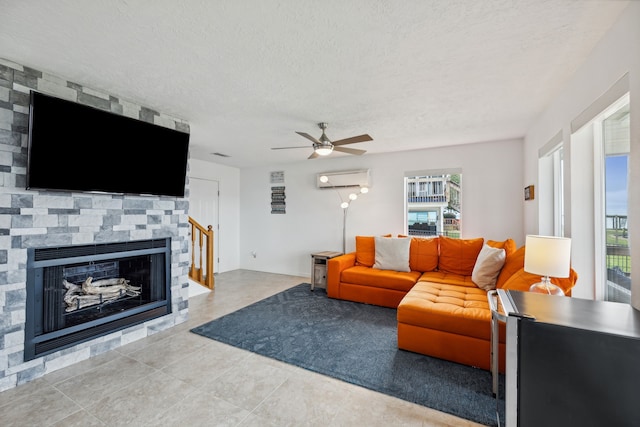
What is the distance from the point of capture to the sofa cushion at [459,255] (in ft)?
12.1

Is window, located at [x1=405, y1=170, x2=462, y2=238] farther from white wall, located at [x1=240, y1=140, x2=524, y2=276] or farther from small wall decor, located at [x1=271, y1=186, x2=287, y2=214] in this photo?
small wall decor, located at [x1=271, y1=186, x2=287, y2=214]

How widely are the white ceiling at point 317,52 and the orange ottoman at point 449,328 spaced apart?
193 cm

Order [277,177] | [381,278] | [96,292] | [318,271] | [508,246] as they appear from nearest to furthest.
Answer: [96,292], [508,246], [381,278], [318,271], [277,177]

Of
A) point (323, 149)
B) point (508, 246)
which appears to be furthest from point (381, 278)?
point (323, 149)

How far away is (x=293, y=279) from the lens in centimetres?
528

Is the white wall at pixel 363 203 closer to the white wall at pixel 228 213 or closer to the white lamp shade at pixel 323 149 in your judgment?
the white wall at pixel 228 213

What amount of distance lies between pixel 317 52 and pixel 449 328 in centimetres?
241

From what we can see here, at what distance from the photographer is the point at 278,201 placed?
5.79 m

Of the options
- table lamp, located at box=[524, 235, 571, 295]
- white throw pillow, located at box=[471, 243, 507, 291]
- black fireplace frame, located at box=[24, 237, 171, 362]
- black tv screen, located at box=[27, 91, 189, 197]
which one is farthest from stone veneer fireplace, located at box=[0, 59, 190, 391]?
white throw pillow, located at box=[471, 243, 507, 291]

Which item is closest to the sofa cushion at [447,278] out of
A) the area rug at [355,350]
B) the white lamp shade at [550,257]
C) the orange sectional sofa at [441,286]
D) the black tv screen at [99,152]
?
the orange sectional sofa at [441,286]

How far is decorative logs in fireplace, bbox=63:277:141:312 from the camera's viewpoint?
8.02 feet

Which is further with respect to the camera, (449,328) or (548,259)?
(449,328)

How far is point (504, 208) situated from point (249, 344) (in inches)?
152

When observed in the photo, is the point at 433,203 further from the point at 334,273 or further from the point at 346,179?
the point at 334,273
